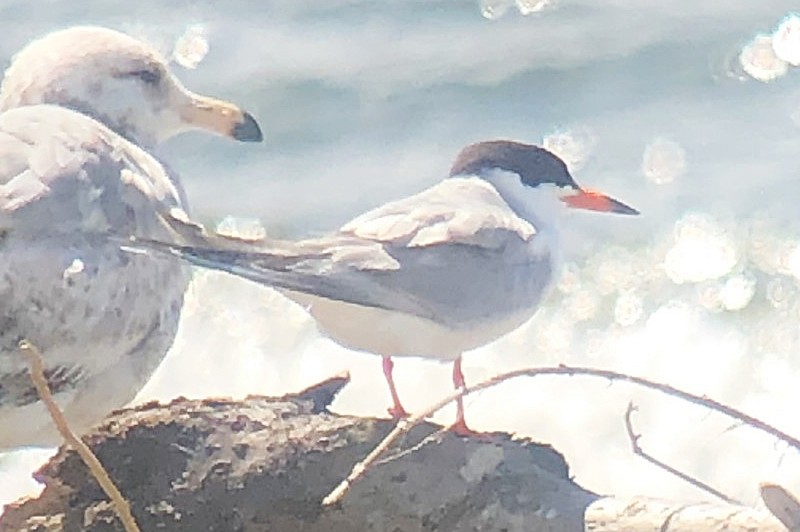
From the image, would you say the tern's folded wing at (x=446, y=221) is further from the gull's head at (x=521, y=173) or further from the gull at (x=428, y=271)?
the gull's head at (x=521, y=173)

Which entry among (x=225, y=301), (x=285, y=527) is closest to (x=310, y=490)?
(x=285, y=527)

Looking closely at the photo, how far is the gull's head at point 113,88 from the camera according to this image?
3982mm

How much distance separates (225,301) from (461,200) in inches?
127

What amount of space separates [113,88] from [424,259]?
792 millimetres

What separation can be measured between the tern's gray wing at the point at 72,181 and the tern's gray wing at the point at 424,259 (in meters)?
0.26

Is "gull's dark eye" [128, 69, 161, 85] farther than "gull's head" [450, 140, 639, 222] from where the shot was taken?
No

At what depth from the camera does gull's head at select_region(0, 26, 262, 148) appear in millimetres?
3982

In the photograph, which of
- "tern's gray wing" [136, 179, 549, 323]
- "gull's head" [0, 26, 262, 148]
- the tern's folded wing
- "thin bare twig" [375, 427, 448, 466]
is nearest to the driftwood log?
"thin bare twig" [375, 427, 448, 466]

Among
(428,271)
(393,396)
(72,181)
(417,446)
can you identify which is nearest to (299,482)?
(417,446)

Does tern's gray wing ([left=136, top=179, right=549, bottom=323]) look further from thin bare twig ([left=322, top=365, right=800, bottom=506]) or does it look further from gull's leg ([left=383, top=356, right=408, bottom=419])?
thin bare twig ([left=322, top=365, right=800, bottom=506])

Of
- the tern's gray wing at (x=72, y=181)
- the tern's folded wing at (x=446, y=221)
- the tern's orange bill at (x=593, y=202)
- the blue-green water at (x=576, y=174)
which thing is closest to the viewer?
the tern's gray wing at (x=72, y=181)

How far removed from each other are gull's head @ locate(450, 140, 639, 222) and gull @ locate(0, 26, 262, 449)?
0.83 m

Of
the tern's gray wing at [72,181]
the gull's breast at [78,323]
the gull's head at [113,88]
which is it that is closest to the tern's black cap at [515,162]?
the gull's head at [113,88]

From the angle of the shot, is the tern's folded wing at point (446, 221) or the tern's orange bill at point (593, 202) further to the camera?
the tern's orange bill at point (593, 202)
